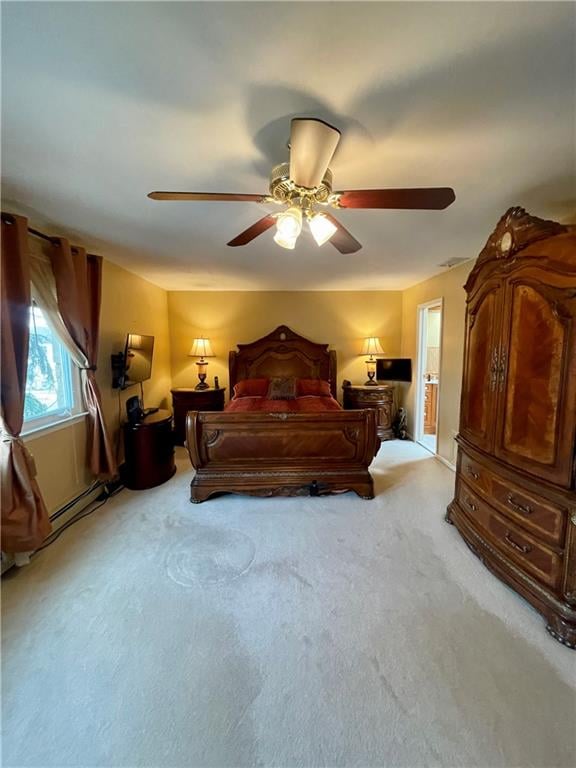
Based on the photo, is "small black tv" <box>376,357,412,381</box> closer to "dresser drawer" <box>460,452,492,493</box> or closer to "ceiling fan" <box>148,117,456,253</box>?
"dresser drawer" <box>460,452,492,493</box>

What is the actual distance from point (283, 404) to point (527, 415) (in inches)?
109

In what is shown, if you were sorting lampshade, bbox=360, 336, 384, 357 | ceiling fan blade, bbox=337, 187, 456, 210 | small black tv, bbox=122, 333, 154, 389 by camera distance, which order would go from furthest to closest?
lampshade, bbox=360, 336, 384, 357
small black tv, bbox=122, 333, 154, 389
ceiling fan blade, bbox=337, 187, 456, 210

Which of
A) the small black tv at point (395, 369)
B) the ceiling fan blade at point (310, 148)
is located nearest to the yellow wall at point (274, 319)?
the small black tv at point (395, 369)

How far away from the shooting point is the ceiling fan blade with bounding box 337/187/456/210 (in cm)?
134

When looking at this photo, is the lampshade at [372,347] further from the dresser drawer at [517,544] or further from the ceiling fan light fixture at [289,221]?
the ceiling fan light fixture at [289,221]

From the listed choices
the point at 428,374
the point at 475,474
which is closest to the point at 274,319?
the point at 428,374

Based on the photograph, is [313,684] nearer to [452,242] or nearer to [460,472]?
[460,472]

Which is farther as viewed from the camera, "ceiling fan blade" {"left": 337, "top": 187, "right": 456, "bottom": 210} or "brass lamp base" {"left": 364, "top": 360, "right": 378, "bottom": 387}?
"brass lamp base" {"left": 364, "top": 360, "right": 378, "bottom": 387}

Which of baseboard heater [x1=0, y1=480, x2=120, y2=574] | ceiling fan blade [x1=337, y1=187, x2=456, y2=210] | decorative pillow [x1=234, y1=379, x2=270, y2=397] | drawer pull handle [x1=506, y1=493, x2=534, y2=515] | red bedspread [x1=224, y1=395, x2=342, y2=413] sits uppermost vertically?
ceiling fan blade [x1=337, y1=187, x2=456, y2=210]

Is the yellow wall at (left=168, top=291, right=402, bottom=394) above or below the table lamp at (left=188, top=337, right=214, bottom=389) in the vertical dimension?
above

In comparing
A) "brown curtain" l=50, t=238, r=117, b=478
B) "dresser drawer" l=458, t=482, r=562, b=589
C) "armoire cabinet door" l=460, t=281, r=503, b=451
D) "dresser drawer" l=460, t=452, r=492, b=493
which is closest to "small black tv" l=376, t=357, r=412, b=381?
"armoire cabinet door" l=460, t=281, r=503, b=451

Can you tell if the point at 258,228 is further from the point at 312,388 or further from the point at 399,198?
the point at 312,388

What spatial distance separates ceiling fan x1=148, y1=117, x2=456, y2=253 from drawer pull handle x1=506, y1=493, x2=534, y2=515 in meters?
1.75

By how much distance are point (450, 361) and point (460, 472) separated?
5.38ft
